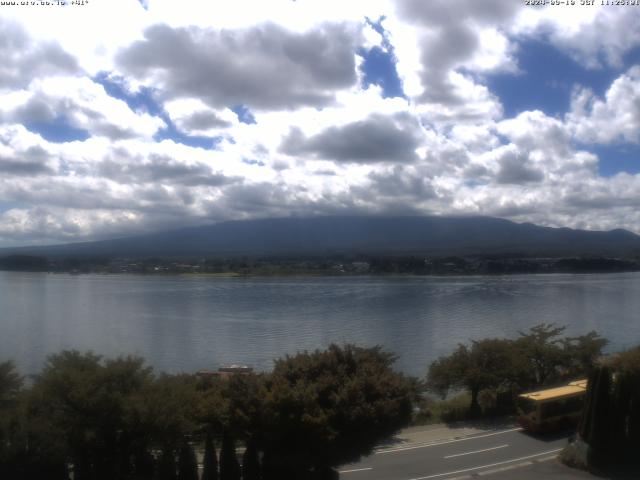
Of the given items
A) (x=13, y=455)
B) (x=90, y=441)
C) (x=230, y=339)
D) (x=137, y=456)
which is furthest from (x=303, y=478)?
(x=230, y=339)

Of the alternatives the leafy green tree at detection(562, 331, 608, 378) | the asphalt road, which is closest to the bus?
the asphalt road

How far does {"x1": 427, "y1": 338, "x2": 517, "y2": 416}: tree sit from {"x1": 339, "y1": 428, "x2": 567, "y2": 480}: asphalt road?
7.94ft

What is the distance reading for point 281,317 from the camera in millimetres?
31641

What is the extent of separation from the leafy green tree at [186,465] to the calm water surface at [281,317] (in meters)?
12.6

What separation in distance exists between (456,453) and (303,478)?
3.24 metres

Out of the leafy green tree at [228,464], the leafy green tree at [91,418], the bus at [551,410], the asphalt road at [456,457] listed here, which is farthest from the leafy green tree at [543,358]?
the leafy green tree at [91,418]

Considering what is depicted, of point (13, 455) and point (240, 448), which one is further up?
point (13, 455)

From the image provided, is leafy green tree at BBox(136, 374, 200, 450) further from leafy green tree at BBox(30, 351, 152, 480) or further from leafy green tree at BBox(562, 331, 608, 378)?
leafy green tree at BBox(562, 331, 608, 378)

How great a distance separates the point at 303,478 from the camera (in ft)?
24.2

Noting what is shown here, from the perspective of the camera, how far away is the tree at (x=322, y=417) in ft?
23.5

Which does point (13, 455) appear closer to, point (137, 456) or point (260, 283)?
point (137, 456)

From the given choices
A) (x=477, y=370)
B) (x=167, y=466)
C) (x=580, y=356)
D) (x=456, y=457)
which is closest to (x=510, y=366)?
(x=477, y=370)

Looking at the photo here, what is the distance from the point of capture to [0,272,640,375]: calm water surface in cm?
2325

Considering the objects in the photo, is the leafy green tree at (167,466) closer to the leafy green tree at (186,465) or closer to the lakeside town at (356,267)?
the leafy green tree at (186,465)
